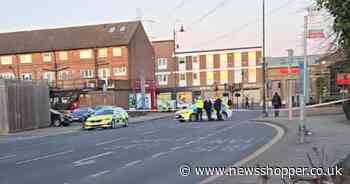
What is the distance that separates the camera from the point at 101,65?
266ft

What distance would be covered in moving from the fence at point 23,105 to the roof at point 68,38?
37.5 m

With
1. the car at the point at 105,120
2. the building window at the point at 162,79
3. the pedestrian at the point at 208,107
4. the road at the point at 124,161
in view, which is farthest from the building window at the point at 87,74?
the road at the point at 124,161

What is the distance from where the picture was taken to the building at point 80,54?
78812mm

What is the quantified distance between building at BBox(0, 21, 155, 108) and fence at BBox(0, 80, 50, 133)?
109 feet

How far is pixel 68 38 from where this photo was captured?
8350 centimetres

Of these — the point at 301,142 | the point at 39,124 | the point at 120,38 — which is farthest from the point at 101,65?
the point at 301,142

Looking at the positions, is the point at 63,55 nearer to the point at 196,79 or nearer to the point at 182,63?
the point at 182,63

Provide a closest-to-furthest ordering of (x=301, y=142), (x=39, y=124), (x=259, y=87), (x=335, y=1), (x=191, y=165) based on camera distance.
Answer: (x=335, y=1) < (x=191, y=165) < (x=301, y=142) < (x=39, y=124) < (x=259, y=87)

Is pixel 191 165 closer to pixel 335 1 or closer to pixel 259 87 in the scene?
pixel 335 1

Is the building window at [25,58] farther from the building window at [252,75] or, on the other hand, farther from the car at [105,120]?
the car at [105,120]

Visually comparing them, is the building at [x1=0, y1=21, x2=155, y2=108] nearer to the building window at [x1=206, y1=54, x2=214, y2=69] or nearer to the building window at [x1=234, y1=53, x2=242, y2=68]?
the building window at [x1=206, y1=54, x2=214, y2=69]

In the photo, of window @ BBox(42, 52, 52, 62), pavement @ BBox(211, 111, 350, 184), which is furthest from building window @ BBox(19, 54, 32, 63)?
pavement @ BBox(211, 111, 350, 184)

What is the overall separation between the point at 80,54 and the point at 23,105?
44.3 m

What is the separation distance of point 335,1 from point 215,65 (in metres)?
92.6
